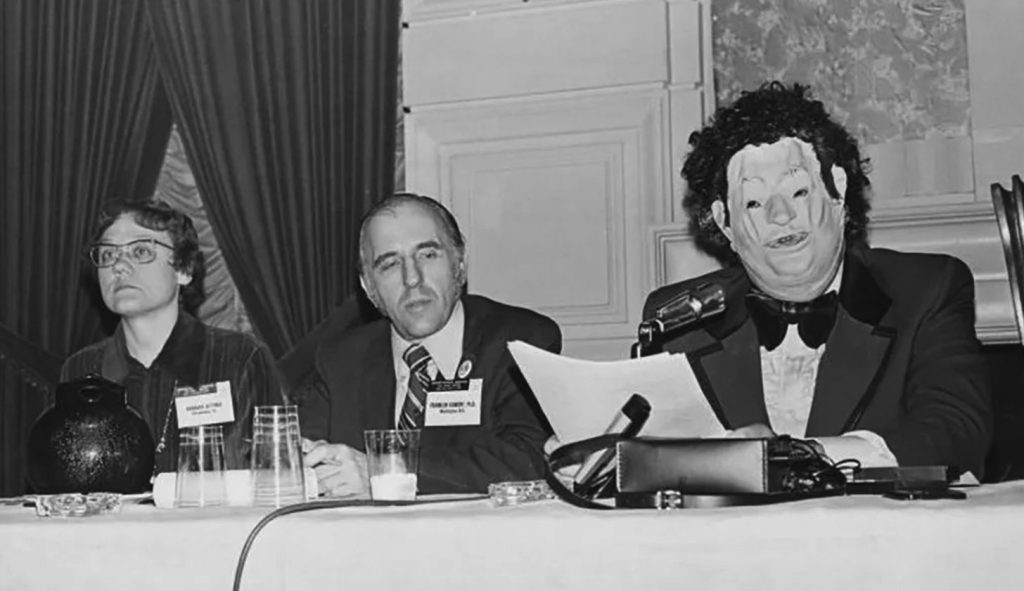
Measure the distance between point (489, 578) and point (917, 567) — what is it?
466 mm

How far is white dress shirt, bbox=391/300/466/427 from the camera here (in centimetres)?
332

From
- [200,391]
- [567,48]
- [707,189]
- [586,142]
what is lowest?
[200,391]

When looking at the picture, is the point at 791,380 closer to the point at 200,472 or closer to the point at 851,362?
the point at 851,362

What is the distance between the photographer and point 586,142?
4.45 m

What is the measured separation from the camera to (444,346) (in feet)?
11.0

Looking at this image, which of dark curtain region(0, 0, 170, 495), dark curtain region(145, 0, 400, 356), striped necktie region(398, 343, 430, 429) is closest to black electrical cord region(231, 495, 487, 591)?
striped necktie region(398, 343, 430, 429)

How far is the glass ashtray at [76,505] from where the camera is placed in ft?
6.72

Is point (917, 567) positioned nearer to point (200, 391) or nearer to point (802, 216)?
point (802, 216)

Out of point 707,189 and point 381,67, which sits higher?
point 381,67

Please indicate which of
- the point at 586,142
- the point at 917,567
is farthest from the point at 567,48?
the point at 917,567

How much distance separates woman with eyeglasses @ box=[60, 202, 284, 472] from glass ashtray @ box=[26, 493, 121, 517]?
5.04 feet

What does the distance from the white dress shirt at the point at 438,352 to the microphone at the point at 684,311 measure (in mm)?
1256

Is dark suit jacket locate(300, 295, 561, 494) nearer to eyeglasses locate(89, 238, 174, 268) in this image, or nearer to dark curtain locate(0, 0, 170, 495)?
eyeglasses locate(89, 238, 174, 268)

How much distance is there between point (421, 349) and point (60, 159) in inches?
93.5
